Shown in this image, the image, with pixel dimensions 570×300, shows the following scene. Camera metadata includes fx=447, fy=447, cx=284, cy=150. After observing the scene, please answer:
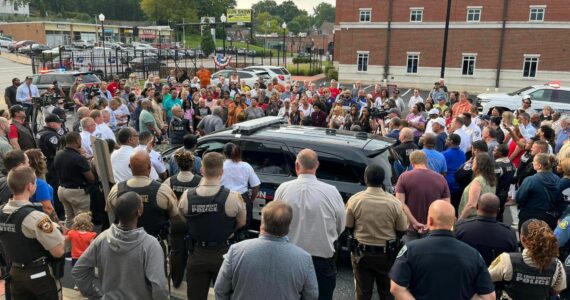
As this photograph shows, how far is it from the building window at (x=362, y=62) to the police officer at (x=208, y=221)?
119 ft

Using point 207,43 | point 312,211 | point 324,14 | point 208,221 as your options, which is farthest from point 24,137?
point 324,14

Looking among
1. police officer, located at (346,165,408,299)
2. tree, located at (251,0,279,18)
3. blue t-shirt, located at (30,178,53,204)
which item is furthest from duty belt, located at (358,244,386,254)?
tree, located at (251,0,279,18)

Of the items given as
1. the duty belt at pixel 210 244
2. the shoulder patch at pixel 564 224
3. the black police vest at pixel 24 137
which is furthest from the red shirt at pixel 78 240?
the shoulder patch at pixel 564 224

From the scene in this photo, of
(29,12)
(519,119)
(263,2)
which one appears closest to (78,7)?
(29,12)

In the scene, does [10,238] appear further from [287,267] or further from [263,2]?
[263,2]

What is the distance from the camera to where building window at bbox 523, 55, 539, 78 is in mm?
33875

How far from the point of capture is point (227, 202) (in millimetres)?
4105

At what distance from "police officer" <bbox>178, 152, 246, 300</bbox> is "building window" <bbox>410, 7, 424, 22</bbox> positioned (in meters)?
36.3

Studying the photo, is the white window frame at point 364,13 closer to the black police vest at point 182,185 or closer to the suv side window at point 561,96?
the suv side window at point 561,96

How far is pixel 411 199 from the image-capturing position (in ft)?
16.7

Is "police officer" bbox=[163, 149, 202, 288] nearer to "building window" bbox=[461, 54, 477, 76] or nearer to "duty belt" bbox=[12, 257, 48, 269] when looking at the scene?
"duty belt" bbox=[12, 257, 48, 269]

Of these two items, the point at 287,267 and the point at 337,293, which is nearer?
the point at 287,267

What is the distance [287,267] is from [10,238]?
7.55 ft

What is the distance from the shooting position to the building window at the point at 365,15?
3812 centimetres
